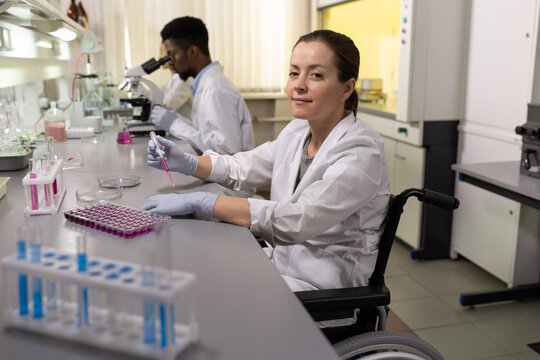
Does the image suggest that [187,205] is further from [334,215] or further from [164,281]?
[164,281]

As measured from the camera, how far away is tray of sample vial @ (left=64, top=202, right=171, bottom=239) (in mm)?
1193

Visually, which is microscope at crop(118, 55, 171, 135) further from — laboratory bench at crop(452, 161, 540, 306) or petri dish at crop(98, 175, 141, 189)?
laboratory bench at crop(452, 161, 540, 306)

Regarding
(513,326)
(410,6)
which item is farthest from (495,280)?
(410,6)

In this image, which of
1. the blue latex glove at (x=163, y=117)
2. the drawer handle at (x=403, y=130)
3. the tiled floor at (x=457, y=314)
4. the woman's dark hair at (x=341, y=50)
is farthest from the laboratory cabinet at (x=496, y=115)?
the blue latex glove at (x=163, y=117)

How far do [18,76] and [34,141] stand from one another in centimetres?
38

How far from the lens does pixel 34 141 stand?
7.85ft

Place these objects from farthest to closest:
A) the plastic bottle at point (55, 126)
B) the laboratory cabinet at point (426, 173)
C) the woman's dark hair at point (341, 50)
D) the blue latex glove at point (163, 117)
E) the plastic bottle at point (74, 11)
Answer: the plastic bottle at point (74, 11)
the laboratory cabinet at point (426, 173)
the blue latex glove at point (163, 117)
the plastic bottle at point (55, 126)
the woman's dark hair at point (341, 50)

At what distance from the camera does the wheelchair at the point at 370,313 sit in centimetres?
112

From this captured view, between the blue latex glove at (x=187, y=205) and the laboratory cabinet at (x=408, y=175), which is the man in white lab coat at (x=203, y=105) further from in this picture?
the blue latex glove at (x=187, y=205)

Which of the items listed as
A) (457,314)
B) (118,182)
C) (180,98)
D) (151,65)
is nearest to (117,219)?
(118,182)

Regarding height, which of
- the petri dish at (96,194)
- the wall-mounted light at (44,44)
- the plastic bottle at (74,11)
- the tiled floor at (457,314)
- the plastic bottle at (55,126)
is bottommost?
the tiled floor at (457,314)

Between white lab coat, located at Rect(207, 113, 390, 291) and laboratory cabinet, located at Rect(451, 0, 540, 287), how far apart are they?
1483 millimetres

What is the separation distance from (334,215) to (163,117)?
1.65 metres

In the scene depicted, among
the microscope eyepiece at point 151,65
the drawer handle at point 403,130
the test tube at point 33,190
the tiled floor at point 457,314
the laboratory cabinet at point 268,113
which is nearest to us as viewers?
the test tube at point 33,190
